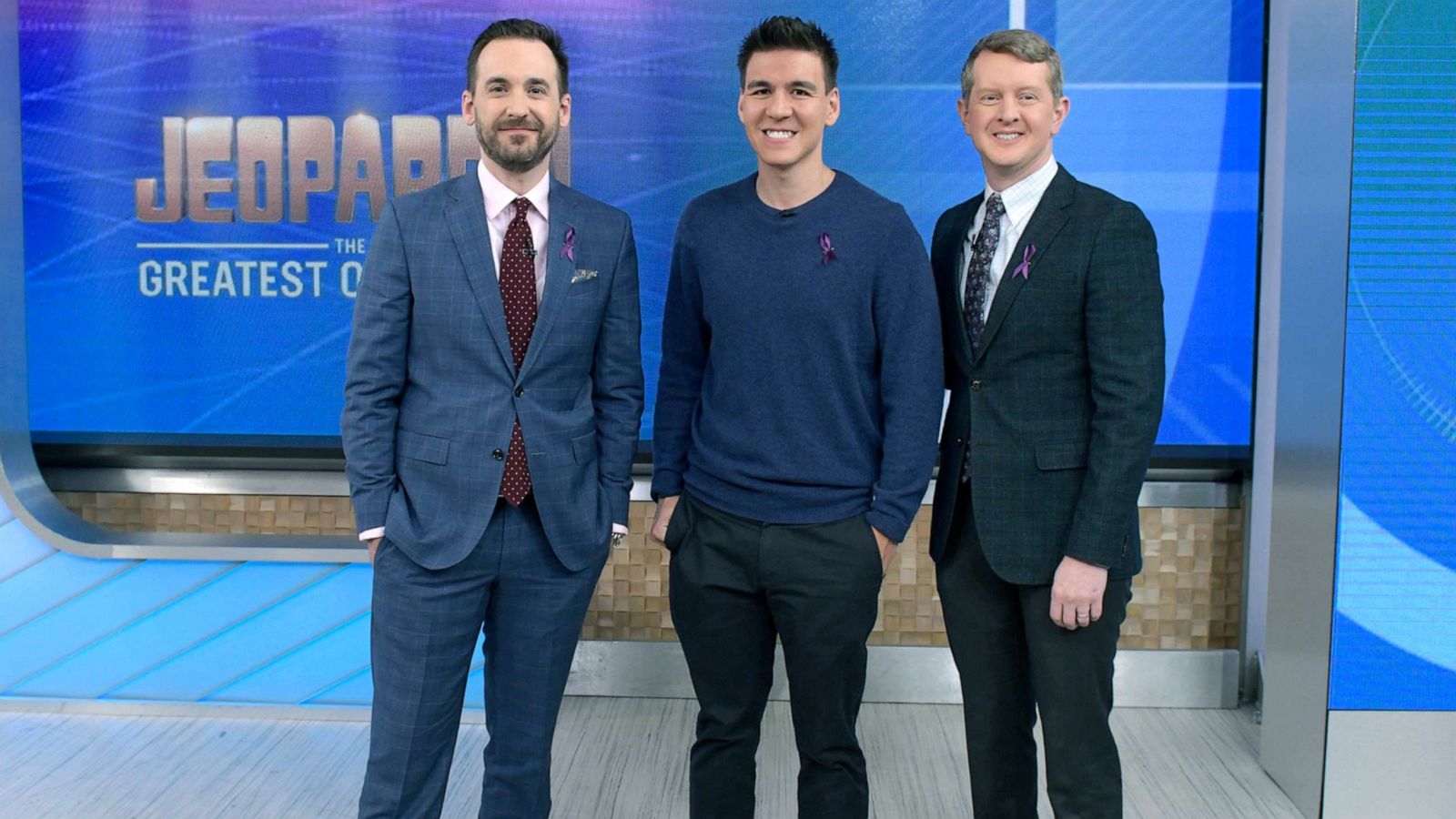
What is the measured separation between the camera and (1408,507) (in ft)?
9.77

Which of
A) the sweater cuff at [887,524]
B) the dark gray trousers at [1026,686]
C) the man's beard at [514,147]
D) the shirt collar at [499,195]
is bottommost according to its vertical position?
the dark gray trousers at [1026,686]

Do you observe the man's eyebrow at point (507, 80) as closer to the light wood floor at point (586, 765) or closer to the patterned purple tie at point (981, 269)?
the patterned purple tie at point (981, 269)

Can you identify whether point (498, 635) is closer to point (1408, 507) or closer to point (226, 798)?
point (226, 798)

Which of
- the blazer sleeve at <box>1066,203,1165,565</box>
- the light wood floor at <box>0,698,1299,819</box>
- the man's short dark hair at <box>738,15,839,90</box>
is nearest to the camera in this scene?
the blazer sleeve at <box>1066,203,1165,565</box>

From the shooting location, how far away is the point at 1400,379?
296cm

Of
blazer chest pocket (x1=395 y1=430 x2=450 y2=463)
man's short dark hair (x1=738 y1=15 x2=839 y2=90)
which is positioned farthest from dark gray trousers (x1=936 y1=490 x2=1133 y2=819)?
blazer chest pocket (x1=395 y1=430 x2=450 y2=463)

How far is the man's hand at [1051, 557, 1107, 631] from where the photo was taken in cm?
224

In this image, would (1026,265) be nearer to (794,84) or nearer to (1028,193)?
(1028,193)

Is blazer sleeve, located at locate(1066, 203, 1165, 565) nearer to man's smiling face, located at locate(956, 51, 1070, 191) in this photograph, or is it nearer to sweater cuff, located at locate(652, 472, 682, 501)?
man's smiling face, located at locate(956, 51, 1070, 191)

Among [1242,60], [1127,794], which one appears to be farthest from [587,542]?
[1242,60]

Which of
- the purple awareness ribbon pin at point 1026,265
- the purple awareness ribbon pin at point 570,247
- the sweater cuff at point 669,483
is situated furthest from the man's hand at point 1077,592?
the purple awareness ribbon pin at point 570,247

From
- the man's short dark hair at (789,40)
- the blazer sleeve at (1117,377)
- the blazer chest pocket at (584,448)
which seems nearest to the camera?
the blazer sleeve at (1117,377)

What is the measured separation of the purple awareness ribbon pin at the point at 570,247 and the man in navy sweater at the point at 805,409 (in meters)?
0.23

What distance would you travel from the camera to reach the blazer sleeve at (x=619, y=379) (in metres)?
2.48
